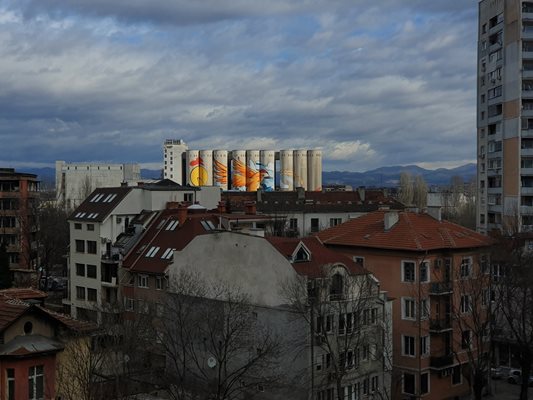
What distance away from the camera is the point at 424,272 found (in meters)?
46.7

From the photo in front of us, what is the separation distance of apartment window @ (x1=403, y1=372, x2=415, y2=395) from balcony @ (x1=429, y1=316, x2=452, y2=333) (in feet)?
11.7

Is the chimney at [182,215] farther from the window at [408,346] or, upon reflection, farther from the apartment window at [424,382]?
the apartment window at [424,382]

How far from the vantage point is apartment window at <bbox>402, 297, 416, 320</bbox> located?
46594mm

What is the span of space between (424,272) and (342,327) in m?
9.94

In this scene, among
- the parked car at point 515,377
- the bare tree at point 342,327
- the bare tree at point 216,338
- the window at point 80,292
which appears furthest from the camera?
the window at point 80,292

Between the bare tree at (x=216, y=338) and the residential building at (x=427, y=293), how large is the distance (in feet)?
33.1

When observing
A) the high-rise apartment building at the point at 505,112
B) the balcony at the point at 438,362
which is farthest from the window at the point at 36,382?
the high-rise apartment building at the point at 505,112

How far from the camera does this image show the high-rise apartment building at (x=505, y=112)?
82.7 m

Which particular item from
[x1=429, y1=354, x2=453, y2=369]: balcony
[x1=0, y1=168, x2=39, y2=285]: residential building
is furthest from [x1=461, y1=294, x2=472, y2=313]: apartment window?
[x1=0, y1=168, x2=39, y2=285]: residential building

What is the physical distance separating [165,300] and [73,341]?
63.3ft

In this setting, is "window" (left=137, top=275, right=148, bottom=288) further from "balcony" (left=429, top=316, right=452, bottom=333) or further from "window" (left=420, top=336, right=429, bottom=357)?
"balcony" (left=429, top=316, right=452, bottom=333)

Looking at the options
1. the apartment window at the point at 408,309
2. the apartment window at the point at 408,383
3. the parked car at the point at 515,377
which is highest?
the apartment window at the point at 408,309

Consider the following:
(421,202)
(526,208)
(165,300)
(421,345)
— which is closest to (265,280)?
(165,300)

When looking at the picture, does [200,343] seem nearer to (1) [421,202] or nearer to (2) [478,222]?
(2) [478,222]
